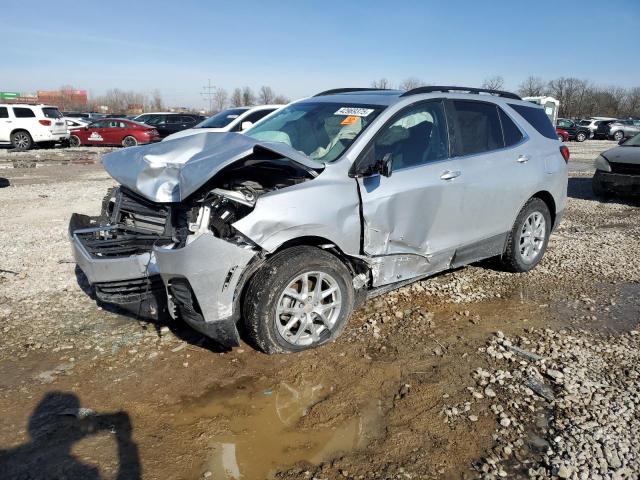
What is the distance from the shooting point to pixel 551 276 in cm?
535

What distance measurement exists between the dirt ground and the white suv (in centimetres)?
1696

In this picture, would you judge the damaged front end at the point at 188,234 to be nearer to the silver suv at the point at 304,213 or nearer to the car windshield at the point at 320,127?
the silver suv at the point at 304,213

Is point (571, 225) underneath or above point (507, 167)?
underneath

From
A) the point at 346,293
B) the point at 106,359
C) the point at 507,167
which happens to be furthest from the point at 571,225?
the point at 106,359

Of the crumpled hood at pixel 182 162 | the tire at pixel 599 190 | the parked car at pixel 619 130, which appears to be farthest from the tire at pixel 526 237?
the parked car at pixel 619 130

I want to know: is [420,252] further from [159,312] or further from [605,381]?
[159,312]

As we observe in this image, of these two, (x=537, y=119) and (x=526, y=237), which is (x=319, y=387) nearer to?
(x=526, y=237)

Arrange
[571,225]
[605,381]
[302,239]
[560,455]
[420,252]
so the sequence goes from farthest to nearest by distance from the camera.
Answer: [571,225]
[420,252]
[302,239]
[605,381]
[560,455]

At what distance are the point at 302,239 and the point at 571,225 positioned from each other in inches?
232

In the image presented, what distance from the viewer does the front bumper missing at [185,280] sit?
10.1 feet

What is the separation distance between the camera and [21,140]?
19.6m

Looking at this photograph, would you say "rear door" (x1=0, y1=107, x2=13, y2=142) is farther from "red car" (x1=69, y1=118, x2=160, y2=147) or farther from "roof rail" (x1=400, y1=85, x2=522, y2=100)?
"roof rail" (x1=400, y1=85, x2=522, y2=100)

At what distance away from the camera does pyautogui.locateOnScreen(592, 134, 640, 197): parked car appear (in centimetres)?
938

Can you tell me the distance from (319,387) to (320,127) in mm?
2186
